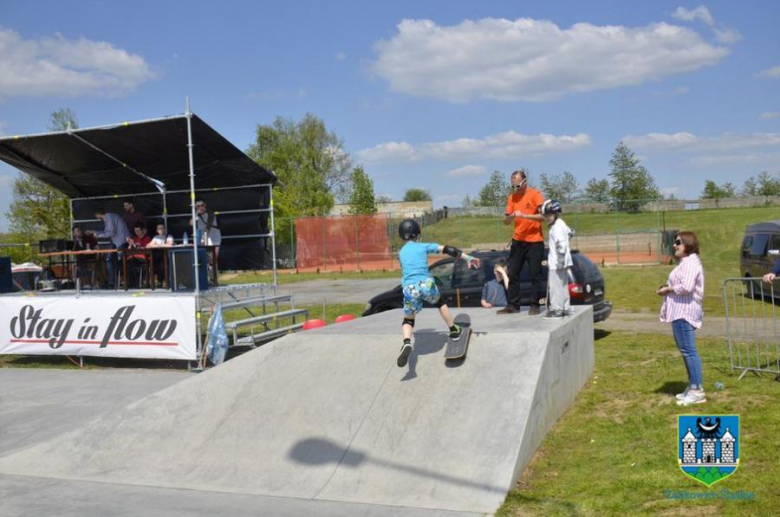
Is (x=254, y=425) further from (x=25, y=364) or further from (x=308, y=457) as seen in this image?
(x=25, y=364)

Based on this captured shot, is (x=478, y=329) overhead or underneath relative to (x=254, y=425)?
overhead

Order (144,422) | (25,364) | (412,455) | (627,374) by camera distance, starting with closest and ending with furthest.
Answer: (412,455), (144,422), (627,374), (25,364)

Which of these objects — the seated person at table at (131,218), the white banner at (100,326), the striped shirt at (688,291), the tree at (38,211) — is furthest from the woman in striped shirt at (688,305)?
the tree at (38,211)

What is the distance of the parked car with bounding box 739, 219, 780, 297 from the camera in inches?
683

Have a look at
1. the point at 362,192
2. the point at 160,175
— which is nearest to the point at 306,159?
the point at 362,192

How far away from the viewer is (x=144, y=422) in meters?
7.66

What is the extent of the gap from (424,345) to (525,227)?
6.64 ft

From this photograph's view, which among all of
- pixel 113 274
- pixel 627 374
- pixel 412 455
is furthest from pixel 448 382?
pixel 113 274

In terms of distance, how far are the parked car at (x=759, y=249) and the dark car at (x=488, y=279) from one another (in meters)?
6.99

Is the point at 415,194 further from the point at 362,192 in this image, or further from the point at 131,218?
the point at 131,218

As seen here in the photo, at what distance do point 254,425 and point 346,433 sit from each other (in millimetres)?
1122

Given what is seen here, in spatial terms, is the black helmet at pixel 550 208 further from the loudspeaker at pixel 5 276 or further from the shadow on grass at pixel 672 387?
the loudspeaker at pixel 5 276

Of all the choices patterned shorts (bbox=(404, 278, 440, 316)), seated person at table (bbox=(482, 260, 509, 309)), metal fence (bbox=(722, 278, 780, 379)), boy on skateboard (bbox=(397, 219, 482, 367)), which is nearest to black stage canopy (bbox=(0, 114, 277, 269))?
seated person at table (bbox=(482, 260, 509, 309))

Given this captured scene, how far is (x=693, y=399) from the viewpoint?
7039mm
